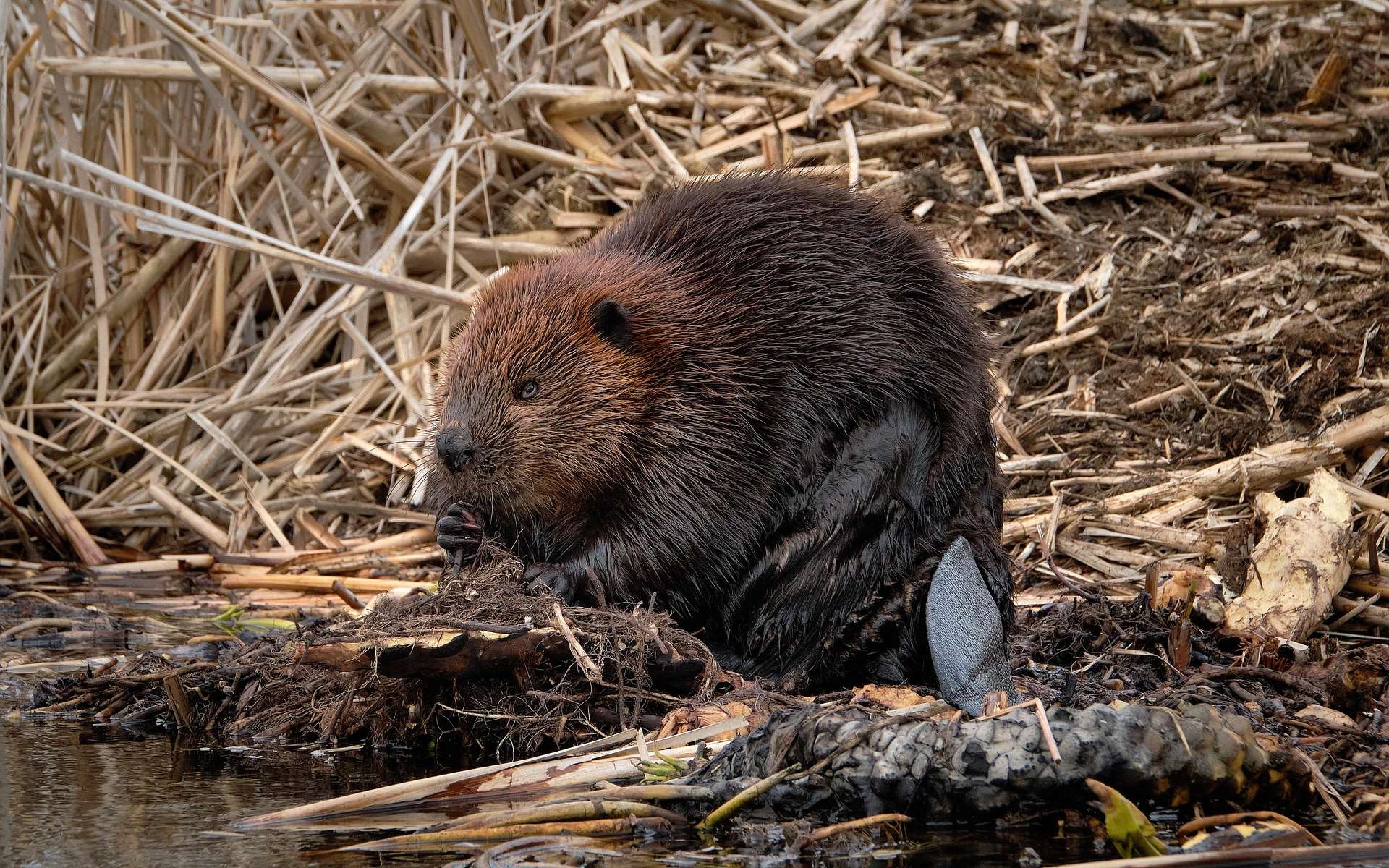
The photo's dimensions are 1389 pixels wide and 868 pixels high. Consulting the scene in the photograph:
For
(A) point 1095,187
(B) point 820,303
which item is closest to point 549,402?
(B) point 820,303

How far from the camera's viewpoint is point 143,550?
623cm

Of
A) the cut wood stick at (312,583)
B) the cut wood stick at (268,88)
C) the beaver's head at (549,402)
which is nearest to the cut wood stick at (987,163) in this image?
the cut wood stick at (268,88)

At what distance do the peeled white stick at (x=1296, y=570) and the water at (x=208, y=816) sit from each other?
182 cm

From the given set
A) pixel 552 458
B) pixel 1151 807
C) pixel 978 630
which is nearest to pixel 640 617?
pixel 552 458

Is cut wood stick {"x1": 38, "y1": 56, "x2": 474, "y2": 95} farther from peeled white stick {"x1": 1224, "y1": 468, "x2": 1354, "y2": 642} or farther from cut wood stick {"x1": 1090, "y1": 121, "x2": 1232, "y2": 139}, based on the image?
peeled white stick {"x1": 1224, "y1": 468, "x2": 1354, "y2": 642}

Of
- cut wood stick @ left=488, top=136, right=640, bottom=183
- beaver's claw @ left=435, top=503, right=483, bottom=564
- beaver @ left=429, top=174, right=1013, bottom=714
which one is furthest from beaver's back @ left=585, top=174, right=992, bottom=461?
cut wood stick @ left=488, top=136, right=640, bottom=183

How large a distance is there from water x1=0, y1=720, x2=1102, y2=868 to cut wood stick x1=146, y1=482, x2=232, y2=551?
2.36 m

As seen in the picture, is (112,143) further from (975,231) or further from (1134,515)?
(1134,515)

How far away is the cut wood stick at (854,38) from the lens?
723 centimetres

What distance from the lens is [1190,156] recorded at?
655 centimetres

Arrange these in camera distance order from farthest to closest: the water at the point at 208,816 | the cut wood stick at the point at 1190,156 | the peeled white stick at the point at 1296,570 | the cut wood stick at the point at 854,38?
1. the cut wood stick at the point at 854,38
2. the cut wood stick at the point at 1190,156
3. the peeled white stick at the point at 1296,570
4. the water at the point at 208,816

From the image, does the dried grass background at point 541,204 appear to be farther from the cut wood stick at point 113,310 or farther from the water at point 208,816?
the water at point 208,816

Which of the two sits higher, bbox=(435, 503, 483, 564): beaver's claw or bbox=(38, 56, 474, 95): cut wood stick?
bbox=(38, 56, 474, 95): cut wood stick

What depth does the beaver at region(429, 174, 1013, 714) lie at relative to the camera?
153 inches
